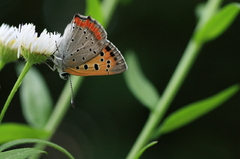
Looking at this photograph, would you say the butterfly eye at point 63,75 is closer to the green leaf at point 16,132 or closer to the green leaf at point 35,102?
the green leaf at point 16,132

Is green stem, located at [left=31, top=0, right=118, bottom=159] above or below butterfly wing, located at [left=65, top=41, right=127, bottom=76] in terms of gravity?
below

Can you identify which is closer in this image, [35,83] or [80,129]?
[35,83]

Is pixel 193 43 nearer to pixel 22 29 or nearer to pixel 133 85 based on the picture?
pixel 133 85

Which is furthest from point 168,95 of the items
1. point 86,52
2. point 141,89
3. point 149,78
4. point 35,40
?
point 149,78

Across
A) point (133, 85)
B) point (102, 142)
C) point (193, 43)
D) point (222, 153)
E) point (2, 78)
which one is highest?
point (193, 43)

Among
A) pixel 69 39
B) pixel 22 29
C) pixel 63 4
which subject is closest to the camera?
pixel 22 29

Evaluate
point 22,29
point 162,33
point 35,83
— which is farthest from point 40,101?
point 162,33

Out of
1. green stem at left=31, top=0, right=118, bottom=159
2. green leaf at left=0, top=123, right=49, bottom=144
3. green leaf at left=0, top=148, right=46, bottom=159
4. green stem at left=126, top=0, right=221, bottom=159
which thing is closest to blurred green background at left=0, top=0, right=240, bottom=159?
green stem at left=31, top=0, right=118, bottom=159

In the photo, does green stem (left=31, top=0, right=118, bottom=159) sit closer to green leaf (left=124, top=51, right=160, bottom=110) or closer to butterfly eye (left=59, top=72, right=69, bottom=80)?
green leaf (left=124, top=51, right=160, bottom=110)
